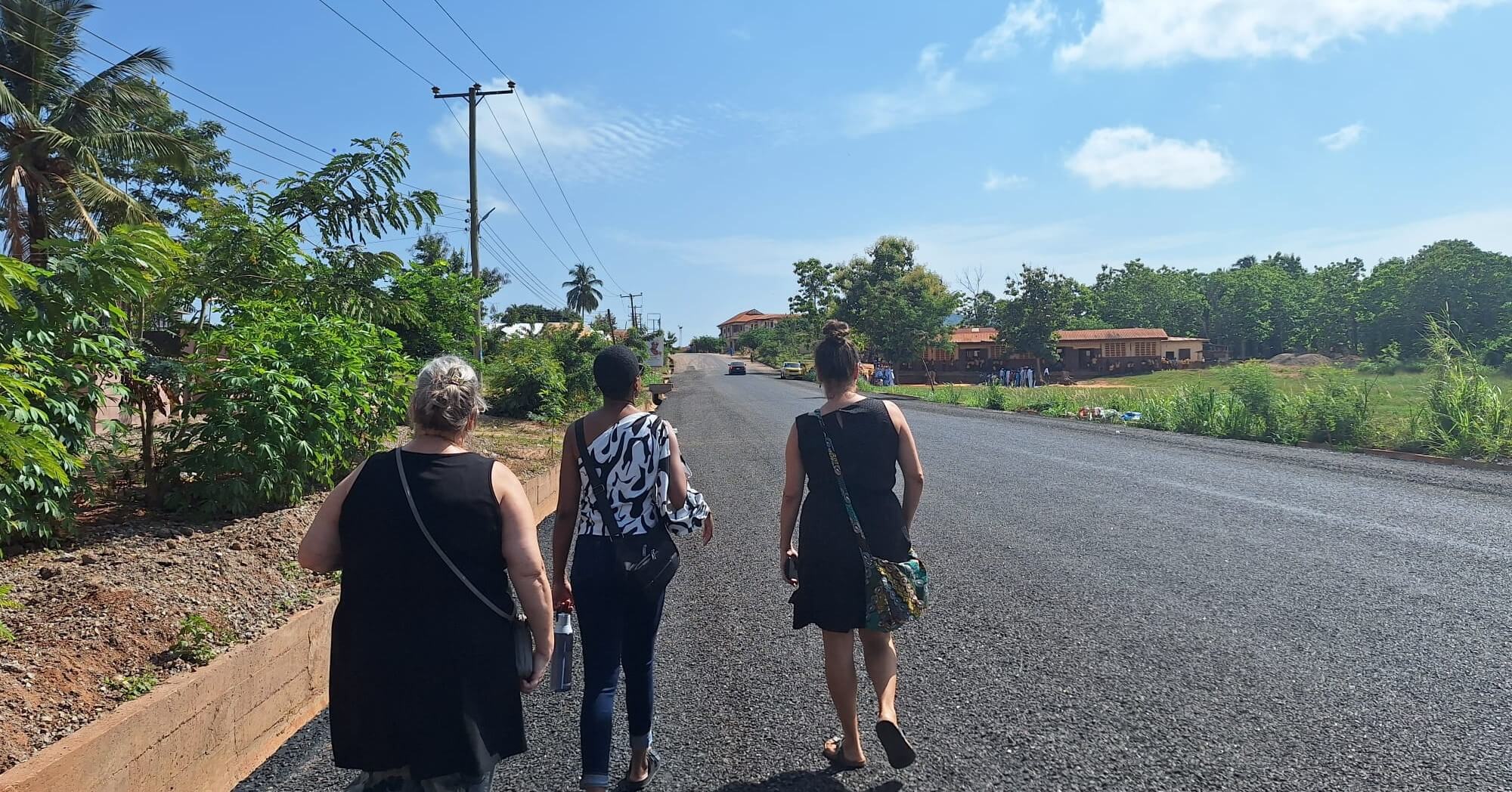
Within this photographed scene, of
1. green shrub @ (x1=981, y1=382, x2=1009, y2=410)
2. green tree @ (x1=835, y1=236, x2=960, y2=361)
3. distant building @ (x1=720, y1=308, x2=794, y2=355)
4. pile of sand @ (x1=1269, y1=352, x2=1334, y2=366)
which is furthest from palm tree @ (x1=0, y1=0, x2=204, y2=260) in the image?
distant building @ (x1=720, y1=308, x2=794, y2=355)

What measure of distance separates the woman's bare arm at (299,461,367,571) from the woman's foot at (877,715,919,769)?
1906mm

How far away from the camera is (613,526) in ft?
9.77

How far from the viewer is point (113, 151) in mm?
18562

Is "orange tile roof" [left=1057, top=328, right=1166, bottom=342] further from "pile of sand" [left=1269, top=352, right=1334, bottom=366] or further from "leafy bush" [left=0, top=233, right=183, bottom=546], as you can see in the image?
"leafy bush" [left=0, top=233, right=183, bottom=546]

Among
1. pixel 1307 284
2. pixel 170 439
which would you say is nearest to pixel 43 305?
pixel 170 439

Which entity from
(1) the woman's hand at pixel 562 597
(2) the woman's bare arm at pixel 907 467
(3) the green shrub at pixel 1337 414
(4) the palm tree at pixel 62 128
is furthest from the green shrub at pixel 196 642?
(3) the green shrub at pixel 1337 414

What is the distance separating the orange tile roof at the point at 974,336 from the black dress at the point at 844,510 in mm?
60307

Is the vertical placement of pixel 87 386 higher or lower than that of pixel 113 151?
lower

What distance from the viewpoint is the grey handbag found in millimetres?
2229

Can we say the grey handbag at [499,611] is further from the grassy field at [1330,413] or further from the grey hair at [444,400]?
the grassy field at [1330,413]

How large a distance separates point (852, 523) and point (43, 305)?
4.12 meters

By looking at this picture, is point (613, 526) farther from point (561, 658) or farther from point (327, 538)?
point (327, 538)

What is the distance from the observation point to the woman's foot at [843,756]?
3.33 meters

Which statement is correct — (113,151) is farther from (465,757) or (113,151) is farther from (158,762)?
(465,757)
